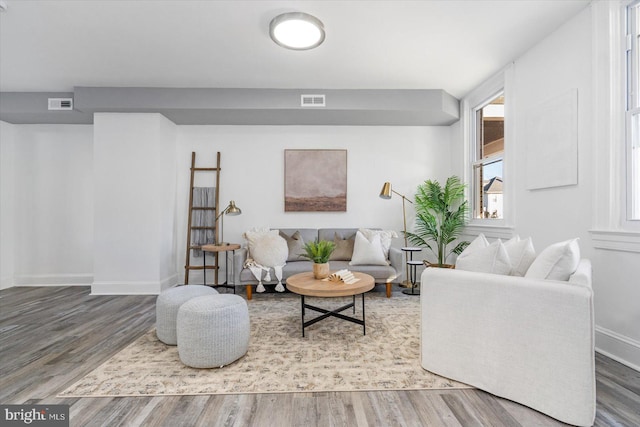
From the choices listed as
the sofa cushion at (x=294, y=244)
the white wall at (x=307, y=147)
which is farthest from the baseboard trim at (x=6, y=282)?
the sofa cushion at (x=294, y=244)

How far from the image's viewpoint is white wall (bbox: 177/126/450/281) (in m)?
4.77

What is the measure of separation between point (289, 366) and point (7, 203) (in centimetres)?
544

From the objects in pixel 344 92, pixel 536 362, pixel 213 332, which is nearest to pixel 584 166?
pixel 536 362

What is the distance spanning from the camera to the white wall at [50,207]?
472 cm

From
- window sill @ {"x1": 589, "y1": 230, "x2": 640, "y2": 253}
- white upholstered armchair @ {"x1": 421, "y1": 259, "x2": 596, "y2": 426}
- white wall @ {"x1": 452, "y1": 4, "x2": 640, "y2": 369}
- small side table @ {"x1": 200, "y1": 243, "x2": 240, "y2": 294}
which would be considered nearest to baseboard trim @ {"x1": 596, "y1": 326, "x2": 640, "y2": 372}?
white wall @ {"x1": 452, "y1": 4, "x2": 640, "y2": 369}

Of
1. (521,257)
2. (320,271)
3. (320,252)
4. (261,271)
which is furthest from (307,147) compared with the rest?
(521,257)

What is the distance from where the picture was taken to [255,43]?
9.84ft

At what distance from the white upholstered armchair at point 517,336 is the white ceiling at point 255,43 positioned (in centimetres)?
220

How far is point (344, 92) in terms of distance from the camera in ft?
13.4

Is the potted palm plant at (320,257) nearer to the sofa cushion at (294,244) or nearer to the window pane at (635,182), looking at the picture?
the sofa cushion at (294,244)

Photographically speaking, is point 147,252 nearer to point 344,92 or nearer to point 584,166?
point 344,92

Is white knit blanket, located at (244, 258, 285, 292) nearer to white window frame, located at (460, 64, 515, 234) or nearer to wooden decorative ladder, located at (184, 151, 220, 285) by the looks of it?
wooden decorative ladder, located at (184, 151, 220, 285)

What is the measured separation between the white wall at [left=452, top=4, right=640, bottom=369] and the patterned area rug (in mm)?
1427

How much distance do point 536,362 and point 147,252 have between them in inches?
177
